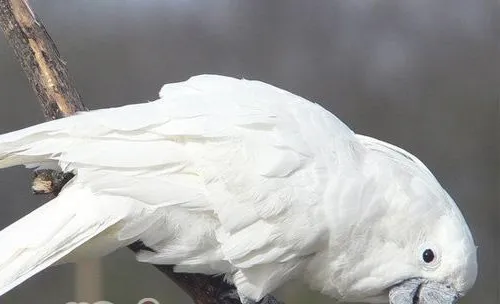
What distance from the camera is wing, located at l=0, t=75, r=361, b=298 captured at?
0.88m

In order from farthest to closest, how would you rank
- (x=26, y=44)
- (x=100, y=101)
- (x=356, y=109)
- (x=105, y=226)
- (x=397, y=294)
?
(x=356, y=109) < (x=100, y=101) < (x=26, y=44) < (x=397, y=294) < (x=105, y=226)

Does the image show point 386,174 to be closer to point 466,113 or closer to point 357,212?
point 357,212

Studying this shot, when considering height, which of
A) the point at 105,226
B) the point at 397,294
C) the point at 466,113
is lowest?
the point at 466,113

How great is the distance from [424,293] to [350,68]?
3.89 ft

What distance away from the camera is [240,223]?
88cm

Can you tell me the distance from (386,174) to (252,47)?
1.10 m

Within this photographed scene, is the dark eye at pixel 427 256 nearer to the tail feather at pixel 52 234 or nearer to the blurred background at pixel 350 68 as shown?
the tail feather at pixel 52 234

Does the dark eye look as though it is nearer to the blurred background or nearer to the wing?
the wing

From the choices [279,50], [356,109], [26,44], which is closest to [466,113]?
[356,109]

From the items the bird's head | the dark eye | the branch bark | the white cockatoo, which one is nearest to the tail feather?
the white cockatoo

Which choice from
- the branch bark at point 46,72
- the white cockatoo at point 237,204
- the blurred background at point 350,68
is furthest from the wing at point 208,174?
the blurred background at point 350,68

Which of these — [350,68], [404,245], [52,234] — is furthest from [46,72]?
[350,68]

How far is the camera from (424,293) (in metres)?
0.96

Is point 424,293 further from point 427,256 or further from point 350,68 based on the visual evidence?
point 350,68
